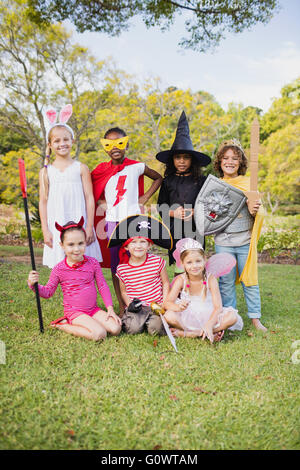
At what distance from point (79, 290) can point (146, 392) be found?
1427 mm

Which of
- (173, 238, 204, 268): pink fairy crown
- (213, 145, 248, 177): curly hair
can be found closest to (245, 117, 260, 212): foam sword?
(213, 145, 248, 177): curly hair

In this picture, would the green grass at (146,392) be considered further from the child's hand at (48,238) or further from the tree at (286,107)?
the tree at (286,107)

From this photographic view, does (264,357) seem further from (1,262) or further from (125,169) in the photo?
(1,262)

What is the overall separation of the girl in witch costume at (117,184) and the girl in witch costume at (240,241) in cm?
82

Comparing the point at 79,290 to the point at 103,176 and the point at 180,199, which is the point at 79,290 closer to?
the point at 103,176

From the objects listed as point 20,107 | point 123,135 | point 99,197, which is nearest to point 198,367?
point 99,197

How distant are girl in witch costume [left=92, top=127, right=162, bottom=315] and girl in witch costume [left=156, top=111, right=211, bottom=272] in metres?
0.20

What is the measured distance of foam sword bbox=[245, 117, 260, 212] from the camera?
3.65 metres

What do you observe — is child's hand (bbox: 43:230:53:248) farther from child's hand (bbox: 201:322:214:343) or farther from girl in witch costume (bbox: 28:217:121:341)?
child's hand (bbox: 201:322:214:343)

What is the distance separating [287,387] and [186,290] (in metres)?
1.33

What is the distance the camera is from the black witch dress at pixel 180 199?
4172 mm

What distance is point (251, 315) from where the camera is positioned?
4109 mm

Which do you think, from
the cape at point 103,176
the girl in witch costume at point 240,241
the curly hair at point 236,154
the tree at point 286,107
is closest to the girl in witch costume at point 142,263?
the cape at point 103,176
